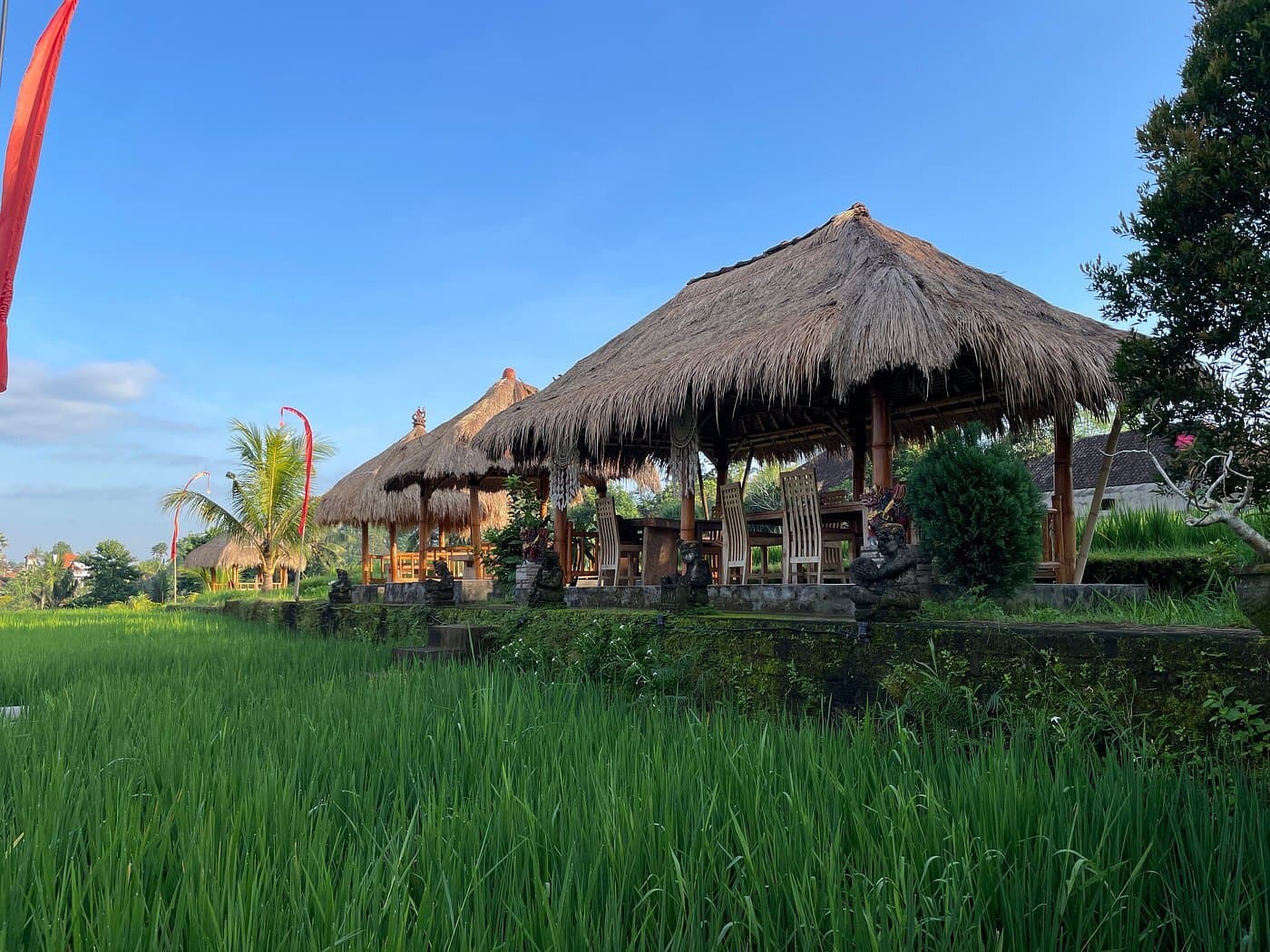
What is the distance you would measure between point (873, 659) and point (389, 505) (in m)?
12.1

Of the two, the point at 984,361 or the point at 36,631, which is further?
the point at 36,631

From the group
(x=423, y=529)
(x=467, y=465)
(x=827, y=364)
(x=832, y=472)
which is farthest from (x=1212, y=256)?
(x=832, y=472)

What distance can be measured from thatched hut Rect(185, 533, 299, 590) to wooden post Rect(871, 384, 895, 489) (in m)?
18.5

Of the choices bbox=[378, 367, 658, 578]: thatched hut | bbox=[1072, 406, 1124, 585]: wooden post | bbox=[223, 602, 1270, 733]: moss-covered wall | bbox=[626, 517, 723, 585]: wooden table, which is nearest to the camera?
bbox=[223, 602, 1270, 733]: moss-covered wall

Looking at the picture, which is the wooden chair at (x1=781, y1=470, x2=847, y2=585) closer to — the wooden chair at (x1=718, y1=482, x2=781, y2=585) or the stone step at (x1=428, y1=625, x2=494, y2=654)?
the wooden chair at (x1=718, y1=482, x2=781, y2=585)

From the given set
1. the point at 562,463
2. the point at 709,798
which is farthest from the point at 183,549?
the point at 709,798

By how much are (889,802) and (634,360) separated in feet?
19.5

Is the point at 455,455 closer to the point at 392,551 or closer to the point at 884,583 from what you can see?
the point at 392,551

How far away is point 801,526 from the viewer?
5984mm

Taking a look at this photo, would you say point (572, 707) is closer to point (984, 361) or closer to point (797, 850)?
point (797, 850)

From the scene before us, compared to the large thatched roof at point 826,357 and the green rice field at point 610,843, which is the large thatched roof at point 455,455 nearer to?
the large thatched roof at point 826,357

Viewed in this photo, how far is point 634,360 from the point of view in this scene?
7.53 metres

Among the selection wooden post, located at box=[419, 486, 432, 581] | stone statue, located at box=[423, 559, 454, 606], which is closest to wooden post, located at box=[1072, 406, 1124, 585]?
stone statue, located at box=[423, 559, 454, 606]

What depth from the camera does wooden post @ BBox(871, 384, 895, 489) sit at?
546cm
